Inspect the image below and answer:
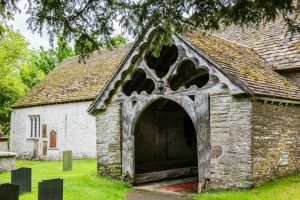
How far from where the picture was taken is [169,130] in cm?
1695

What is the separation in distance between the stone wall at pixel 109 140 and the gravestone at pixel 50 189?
17.4 ft

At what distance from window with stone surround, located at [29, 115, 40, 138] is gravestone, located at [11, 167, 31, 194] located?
55.3 ft

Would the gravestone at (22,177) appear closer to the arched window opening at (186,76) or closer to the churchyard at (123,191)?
the churchyard at (123,191)

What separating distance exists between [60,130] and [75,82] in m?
3.80

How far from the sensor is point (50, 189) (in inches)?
341

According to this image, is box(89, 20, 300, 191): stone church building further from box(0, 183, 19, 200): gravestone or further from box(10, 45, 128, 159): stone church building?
box(10, 45, 128, 159): stone church building

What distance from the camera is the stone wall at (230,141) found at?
35.6 ft

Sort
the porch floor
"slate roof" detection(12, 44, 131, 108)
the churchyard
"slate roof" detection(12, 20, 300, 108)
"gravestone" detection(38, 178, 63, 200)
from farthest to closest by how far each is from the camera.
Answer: "slate roof" detection(12, 44, 131, 108) < the porch floor < "slate roof" detection(12, 20, 300, 108) < the churchyard < "gravestone" detection(38, 178, 63, 200)

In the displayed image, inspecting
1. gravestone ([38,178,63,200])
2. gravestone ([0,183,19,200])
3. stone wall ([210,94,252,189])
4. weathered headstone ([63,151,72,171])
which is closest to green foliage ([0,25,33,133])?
weathered headstone ([63,151,72,171])

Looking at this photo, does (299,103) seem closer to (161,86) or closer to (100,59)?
(161,86)

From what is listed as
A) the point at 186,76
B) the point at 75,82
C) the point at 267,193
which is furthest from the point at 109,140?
the point at 75,82

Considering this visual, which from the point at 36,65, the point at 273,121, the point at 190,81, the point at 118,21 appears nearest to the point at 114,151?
the point at 190,81

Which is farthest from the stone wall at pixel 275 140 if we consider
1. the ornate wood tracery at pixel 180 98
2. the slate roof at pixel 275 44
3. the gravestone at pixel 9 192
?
the gravestone at pixel 9 192

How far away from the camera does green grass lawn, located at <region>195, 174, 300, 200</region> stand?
9.97 m
